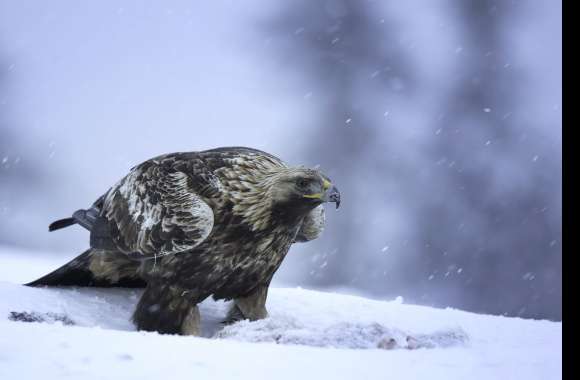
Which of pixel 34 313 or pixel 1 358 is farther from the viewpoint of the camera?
pixel 34 313

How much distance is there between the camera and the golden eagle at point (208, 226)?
5559 millimetres

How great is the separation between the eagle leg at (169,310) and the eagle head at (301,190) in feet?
3.29

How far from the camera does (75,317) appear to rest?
5.80m

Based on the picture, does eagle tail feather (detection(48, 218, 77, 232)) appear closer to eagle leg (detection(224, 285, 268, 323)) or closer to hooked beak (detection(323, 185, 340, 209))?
eagle leg (detection(224, 285, 268, 323))

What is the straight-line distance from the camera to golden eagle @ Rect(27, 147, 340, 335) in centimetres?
556

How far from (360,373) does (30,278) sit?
4.66 m

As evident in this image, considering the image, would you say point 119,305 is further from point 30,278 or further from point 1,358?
point 1,358

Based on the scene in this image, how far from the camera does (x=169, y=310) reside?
575 centimetres

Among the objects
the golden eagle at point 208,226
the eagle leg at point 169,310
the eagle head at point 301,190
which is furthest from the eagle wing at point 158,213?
the eagle head at point 301,190

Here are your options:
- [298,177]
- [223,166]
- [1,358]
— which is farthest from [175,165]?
[1,358]

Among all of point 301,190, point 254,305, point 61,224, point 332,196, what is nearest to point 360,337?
point 332,196

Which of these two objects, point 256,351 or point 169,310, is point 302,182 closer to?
point 169,310

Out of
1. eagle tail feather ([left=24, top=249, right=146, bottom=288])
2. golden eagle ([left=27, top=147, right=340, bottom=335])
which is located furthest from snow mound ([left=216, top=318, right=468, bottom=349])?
eagle tail feather ([left=24, top=249, right=146, bottom=288])

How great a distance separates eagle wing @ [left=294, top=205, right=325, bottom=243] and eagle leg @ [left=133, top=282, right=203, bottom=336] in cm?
114
